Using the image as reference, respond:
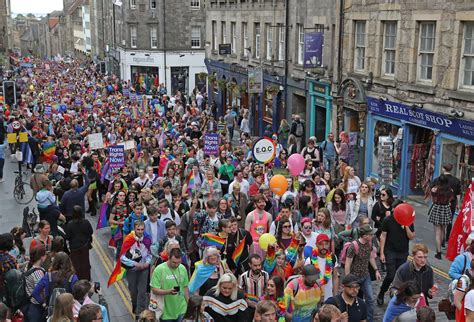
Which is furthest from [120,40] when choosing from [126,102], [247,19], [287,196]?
[287,196]

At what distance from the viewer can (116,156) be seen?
53.1ft

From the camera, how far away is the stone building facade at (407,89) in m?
16.0

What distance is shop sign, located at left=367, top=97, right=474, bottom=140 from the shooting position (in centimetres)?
1576

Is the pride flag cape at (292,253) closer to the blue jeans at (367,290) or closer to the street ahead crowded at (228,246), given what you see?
the street ahead crowded at (228,246)

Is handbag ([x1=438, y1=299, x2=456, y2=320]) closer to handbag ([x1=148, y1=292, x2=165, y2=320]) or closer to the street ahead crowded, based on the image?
the street ahead crowded

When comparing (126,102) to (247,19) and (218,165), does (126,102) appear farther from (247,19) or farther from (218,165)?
(218,165)

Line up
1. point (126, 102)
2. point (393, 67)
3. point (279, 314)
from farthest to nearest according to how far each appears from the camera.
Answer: point (126, 102) → point (393, 67) → point (279, 314)

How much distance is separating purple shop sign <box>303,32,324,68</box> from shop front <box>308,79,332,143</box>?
2.83 ft

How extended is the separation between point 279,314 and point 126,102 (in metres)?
28.7

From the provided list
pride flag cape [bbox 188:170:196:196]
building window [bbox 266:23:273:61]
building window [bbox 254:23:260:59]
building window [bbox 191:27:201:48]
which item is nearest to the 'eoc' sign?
pride flag cape [bbox 188:170:196:196]

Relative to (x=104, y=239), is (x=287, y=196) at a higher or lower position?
Result: higher

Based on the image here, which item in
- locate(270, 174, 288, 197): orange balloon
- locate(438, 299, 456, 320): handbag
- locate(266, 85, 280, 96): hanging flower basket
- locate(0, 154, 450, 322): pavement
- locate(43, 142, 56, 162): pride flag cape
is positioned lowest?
locate(0, 154, 450, 322): pavement

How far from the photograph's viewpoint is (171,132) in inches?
945

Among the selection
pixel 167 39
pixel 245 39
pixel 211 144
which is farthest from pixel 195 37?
pixel 211 144
